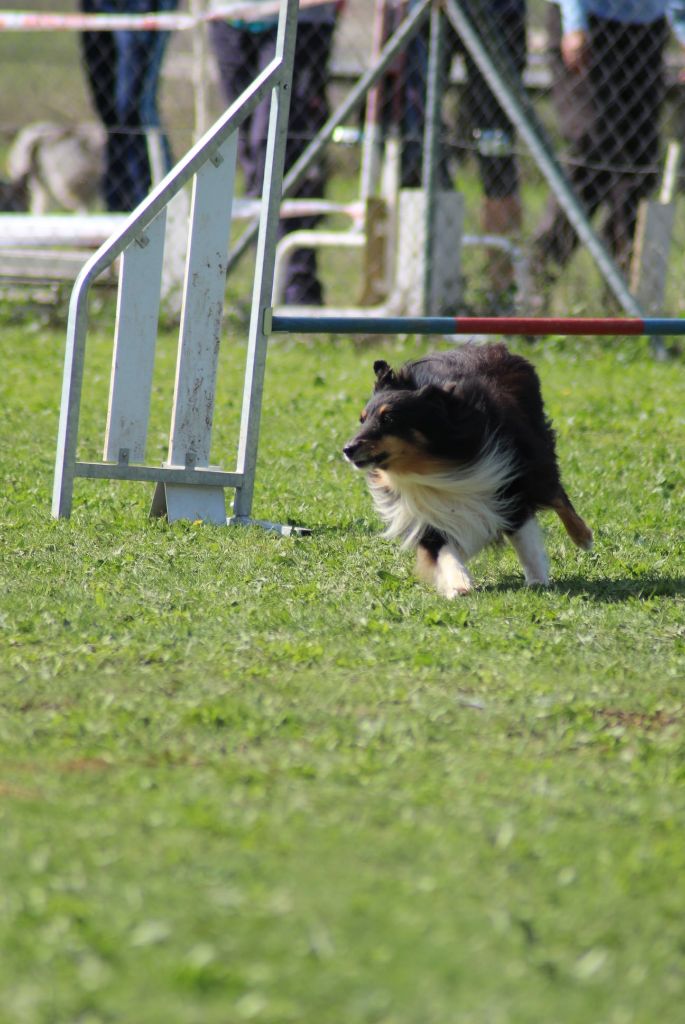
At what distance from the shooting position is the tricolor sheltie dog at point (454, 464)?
4727mm

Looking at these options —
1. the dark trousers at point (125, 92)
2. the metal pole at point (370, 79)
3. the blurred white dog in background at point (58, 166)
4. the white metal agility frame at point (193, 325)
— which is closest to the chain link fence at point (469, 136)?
the dark trousers at point (125, 92)

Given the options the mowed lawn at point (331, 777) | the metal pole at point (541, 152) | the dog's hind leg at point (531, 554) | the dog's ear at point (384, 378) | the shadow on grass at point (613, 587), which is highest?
the metal pole at point (541, 152)

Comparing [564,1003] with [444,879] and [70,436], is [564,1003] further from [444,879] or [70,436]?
[70,436]

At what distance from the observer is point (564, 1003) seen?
2172 millimetres

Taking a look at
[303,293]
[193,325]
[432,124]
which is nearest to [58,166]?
[303,293]

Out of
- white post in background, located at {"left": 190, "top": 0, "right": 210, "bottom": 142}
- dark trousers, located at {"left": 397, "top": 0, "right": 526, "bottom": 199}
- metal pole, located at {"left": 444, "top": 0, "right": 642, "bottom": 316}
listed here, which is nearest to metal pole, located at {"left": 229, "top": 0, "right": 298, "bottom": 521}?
metal pole, located at {"left": 444, "top": 0, "right": 642, "bottom": 316}

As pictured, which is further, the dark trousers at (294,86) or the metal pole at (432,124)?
the dark trousers at (294,86)

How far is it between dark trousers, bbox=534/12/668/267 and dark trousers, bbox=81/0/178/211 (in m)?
2.98

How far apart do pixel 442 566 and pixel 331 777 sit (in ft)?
6.07

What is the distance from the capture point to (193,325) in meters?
5.47

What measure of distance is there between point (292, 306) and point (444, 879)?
8363mm

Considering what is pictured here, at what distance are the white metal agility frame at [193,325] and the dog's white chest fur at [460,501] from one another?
0.80 metres

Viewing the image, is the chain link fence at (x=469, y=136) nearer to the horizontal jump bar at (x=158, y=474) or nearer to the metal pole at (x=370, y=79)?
the metal pole at (x=370, y=79)

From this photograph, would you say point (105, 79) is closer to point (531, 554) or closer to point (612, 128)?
point (612, 128)
